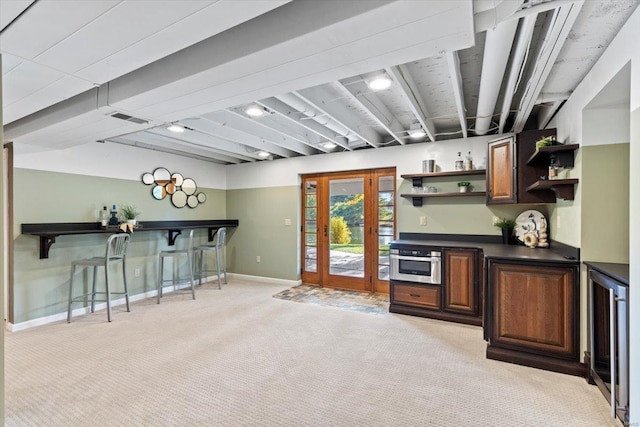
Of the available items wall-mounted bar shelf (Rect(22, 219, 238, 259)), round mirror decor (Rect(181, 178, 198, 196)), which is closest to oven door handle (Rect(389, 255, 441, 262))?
wall-mounted bar shelf (Rect(22, 219, 238, 259))

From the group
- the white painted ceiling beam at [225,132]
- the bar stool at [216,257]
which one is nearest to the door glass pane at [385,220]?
the white painted ceiling beam at [225,132]

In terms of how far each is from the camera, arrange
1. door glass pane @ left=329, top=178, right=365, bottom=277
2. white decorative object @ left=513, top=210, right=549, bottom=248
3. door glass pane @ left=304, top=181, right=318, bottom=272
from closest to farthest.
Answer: white decorative object @ left=513, top=210, right=549, bottom=248 → door glass pane @ left=329, top=178, right=365, bottom=277 → door glass pane @ left=304, top=181, right=318, bottom=272

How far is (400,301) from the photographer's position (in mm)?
4055

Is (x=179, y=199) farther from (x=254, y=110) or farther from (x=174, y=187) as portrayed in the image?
(x=254, y=110)

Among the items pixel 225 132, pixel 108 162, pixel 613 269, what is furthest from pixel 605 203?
pixel 108 162

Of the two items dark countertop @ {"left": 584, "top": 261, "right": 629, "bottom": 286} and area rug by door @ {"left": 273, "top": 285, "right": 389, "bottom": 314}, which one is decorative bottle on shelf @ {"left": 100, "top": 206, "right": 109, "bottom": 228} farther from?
dark countertop @ {"left": 584, "top": 261, "right": 629, "bottom": 286}

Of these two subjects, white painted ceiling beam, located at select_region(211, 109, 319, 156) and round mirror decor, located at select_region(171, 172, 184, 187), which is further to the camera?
round mirror decor, located at select_region(171, 172, 184, 187)

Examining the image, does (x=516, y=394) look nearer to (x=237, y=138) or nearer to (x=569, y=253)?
(x=569, y=253)

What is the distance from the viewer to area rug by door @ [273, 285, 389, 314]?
4348mm

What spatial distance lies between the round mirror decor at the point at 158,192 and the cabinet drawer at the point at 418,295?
156 inches

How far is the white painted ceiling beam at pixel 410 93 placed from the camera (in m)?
2.42

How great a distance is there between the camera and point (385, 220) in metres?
4.98

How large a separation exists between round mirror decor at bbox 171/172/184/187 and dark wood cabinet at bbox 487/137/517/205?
4.79 metres

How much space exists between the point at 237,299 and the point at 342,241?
1946 mm
